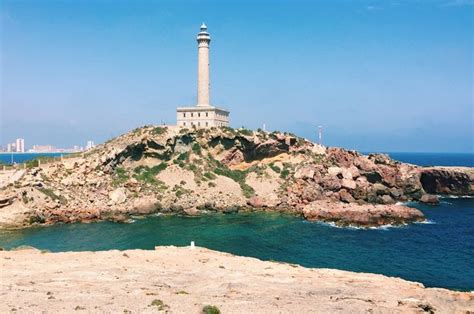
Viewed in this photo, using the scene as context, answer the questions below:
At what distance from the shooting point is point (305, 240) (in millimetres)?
55531

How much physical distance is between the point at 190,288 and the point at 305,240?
29344 mm

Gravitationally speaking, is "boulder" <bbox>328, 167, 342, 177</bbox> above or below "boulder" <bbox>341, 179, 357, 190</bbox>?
above

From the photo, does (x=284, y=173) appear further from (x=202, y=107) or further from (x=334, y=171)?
(x=202, y=107)

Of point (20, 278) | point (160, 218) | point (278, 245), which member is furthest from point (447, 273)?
point (160, 218)

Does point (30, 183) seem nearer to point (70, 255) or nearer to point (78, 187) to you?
point (78, 187)

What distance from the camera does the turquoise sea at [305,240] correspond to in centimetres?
4525

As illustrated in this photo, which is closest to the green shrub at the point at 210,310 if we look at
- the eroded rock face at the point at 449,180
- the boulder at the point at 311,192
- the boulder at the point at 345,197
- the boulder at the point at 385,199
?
the boulder at the point at 311,192

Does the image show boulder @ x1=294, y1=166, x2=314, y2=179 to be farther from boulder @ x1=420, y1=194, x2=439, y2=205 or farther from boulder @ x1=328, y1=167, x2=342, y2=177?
boulder @ x1=420, y1=194, x2=439, y2=205

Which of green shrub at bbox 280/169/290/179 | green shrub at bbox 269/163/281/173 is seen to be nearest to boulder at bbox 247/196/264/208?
green shrub at bbox 280/169/290/179

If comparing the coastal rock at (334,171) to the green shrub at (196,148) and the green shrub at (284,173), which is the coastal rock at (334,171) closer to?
the green shrub at (284,173)

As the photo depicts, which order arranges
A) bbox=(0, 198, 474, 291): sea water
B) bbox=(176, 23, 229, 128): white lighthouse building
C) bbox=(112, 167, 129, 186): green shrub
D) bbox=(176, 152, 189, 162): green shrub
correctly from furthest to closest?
bbox=(176, 23, 229, 128): white lighthouse building, bbox=(176, 152, 189, 162): green shrub, bbox=(112, 167, 129, 186): green shrub, bbox=(0, 198, 474, 291): sea water

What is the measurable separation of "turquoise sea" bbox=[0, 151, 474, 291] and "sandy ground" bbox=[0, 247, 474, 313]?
37.8 feet

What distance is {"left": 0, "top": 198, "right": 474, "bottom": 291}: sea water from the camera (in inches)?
1781

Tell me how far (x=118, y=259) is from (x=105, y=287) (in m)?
9.39
